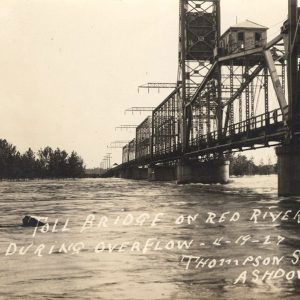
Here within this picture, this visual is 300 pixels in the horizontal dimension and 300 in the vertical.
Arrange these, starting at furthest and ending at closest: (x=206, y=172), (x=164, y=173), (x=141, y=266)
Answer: (x=164, y=173) < (x=206, y=172) < (x=141, y=266)

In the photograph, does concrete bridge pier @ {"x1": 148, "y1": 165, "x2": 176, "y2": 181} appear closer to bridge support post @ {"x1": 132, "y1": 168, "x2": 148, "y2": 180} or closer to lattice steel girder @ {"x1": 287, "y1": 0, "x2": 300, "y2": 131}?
bridge support post @ {"x1": 132, "y1": 168, "x2": 148, "y2": 180}

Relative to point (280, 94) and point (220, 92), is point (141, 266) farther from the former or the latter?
point (220, 92)

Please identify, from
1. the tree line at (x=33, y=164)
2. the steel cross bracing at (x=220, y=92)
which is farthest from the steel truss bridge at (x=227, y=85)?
the tree line at (x=33, y=164)

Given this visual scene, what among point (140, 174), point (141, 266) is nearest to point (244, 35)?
point (141, 266)

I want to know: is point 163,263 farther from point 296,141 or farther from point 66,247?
point 296,141

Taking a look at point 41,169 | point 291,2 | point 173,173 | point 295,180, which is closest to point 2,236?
point 295,180

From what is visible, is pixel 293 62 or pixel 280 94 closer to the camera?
pixel 293 62
